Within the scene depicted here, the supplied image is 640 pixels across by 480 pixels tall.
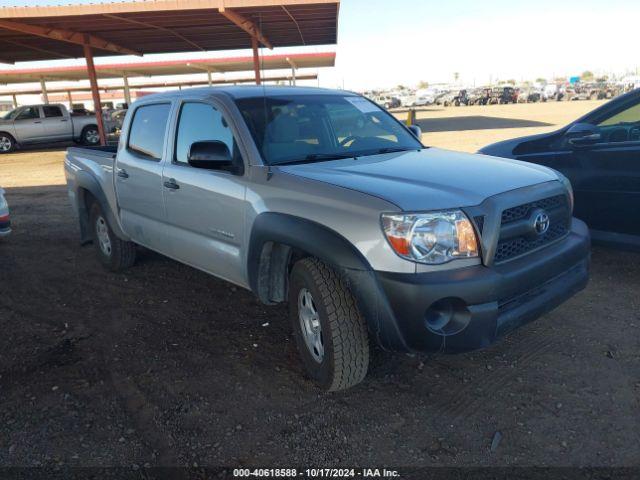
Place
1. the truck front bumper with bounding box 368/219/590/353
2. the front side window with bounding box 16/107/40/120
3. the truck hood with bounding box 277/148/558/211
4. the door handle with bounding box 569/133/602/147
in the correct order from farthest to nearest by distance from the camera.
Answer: the front side window with bounding box 16/107/40/120 < the door handle with bounding box 569/133/602/147 < the truck hood with bounding box 277/148/558/211 < the truck front bumper with bounding box 368/219/590/353

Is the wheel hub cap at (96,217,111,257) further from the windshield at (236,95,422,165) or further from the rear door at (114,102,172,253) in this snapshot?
the windshield at (236,95,422,165)

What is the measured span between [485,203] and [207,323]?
246cm

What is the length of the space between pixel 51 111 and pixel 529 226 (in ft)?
68.2

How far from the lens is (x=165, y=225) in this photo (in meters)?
4.23

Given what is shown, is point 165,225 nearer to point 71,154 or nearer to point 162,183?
point 162,183

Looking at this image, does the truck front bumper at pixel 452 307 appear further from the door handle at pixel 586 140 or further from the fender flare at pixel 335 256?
the door handle at pixel 586 140

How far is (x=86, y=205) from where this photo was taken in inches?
229

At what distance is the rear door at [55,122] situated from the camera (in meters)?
19.5

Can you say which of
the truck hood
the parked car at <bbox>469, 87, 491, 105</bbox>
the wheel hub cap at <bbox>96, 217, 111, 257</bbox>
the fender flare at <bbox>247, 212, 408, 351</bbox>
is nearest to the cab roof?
the truck hood

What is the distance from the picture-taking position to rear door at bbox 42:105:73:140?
1953cm

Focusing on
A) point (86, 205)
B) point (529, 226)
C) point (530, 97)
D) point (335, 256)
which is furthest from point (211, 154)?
point (530, 97)

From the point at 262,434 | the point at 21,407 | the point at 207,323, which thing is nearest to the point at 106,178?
the point at 207,323

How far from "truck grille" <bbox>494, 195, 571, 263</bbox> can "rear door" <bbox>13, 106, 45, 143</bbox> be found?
20.8 metres

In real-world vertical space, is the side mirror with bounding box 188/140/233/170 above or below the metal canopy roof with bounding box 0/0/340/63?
below
